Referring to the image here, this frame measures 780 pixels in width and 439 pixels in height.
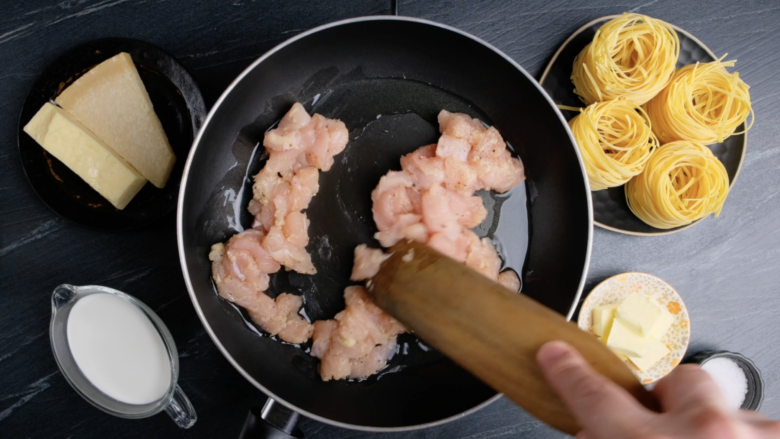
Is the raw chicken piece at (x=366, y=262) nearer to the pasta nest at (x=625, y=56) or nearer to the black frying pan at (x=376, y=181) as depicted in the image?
the black frying pan at (x=376, y=181)

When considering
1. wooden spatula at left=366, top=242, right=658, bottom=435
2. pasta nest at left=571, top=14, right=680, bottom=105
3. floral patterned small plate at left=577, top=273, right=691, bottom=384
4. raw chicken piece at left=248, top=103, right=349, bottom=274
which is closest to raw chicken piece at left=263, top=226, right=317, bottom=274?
raw chicken piece at left=248, top=103, right=349, bottom=274

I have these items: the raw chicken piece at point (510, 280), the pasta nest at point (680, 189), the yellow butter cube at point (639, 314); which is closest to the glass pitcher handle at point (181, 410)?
the raw chicken piece at point (510, 280)

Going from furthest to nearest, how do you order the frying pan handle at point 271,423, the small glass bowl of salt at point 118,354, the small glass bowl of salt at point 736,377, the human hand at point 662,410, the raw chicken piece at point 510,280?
the small glass bowl of salt at point 736,377
the raw chicken piece at point 510,280
the small glass bowl of salt at point 118,354
the frying pan handle at point 271,423
the human hand at point 662,410

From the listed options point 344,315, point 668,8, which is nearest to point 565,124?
point 668,8

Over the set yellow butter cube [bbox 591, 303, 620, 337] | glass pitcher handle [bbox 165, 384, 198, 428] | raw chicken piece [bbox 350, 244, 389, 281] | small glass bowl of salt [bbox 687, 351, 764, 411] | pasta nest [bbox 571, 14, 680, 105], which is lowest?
small glass bowl of salt [bbox 687, 351, 764, 411]

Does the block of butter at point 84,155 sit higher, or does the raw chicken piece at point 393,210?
the block of butter at point 84,155

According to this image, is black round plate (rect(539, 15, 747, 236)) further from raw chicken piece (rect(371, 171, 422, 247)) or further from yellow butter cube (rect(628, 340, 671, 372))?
raw chicken piece (rect(371, 171, 422, 247))

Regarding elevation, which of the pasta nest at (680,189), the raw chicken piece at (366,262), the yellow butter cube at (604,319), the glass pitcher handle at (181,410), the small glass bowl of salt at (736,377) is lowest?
the small glass bowl of salt at (736,377)

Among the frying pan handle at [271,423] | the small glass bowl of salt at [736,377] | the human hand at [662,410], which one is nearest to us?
the human hand at [662,410]
